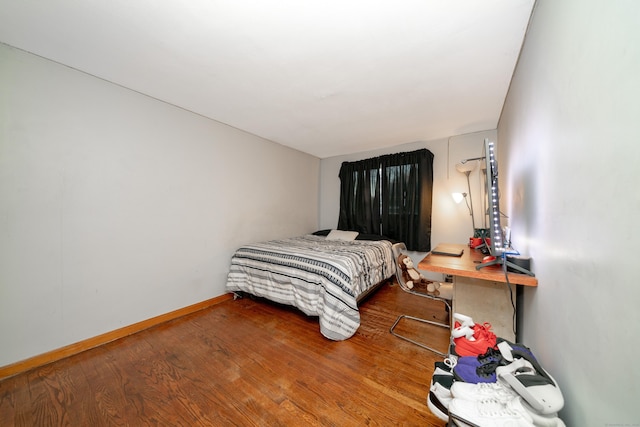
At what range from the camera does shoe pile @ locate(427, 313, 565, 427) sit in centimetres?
71

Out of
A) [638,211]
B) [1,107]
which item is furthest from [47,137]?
[638,211]

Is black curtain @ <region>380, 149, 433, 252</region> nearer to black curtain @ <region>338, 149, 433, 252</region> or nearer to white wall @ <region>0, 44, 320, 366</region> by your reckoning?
black curtain @ <region>338, 149, 433, 252</region>

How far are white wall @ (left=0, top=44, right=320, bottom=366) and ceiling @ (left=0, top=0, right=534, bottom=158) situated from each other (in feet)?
0.95

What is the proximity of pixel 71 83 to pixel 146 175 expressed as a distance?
35.5 inches

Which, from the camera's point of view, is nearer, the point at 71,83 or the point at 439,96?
the point at 71,83

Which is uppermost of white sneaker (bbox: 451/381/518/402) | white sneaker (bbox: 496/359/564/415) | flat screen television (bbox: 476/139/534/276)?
flat screen television (bbox: 476/139/534/276)

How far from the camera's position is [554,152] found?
1006 mm

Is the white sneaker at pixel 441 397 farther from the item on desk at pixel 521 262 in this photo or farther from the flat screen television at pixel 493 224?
the item on desk at pixel 521 262

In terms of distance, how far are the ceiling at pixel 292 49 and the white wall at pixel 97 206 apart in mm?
290

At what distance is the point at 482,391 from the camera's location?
31.6 inches

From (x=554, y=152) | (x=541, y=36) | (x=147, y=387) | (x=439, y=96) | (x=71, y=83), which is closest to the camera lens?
(x=554, y=152)

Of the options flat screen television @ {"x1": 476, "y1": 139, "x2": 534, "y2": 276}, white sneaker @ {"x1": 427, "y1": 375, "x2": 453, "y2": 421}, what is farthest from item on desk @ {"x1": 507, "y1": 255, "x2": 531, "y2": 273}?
white sneaker @ {"x1": 427, "y1": 375, "x2": 453, "y2": 421}

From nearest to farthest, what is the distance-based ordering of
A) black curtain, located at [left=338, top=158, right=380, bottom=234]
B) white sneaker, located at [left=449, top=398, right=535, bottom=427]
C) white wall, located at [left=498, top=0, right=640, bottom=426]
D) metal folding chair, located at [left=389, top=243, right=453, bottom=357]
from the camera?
white wall, located at [left=498, top=0, right=640, bottom=426], white sneaker, located at [left=449, top=398, right=535, bottom=427], metal folding chair, located at [left=389, top=243, right=453, bottom=357], black curtain, located at [left=338, top=158, right=380, bottom=234]

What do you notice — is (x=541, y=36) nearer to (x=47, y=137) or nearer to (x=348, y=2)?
(x=348, y=2)
